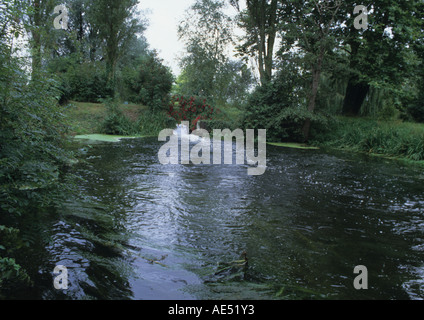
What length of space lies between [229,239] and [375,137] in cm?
1124

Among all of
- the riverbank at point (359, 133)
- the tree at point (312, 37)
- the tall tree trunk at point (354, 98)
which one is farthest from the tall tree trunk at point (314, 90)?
the tall tree trunk at point (354, 98)

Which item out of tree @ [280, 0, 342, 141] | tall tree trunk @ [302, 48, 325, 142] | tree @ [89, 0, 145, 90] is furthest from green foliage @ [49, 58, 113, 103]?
tall tree trunk @ [302, 48, 325, 142]

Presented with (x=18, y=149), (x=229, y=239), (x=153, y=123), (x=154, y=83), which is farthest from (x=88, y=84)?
(x=229, y=239)

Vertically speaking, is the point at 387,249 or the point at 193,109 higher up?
the point at 193,109

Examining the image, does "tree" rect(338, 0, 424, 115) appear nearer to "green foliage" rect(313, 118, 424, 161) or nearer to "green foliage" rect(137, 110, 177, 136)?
"green foliage" rect(313, 118, 424, 161)

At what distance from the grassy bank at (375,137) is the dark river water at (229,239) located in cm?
552

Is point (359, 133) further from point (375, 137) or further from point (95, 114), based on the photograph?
point (95, 114)

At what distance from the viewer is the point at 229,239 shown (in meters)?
3.48

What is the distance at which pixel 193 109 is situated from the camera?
18.5 m

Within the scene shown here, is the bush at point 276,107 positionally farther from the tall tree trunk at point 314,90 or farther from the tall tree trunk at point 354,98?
the tall tree trunk at point 354,98
